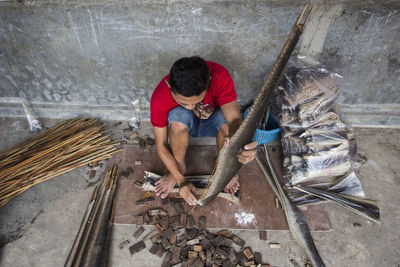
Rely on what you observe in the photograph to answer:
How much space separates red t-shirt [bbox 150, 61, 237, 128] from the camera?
2.07 metres

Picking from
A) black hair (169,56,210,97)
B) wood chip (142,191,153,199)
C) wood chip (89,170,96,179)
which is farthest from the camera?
wood chip (89,170,96,179)

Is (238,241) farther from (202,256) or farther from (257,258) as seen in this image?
(202,256)

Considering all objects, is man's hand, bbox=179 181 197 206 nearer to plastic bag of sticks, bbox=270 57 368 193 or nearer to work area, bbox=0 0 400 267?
work area, bbox=0 0 400 267

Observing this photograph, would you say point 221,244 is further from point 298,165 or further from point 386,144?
point 386,144

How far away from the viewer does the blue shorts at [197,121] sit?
2.20 meters

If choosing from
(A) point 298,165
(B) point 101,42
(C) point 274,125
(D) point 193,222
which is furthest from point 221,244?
(B) point 101,42

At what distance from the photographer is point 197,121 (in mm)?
2465

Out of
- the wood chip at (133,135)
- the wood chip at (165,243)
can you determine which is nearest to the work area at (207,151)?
the wood chip at (165,243)

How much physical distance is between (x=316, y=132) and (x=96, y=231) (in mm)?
2222

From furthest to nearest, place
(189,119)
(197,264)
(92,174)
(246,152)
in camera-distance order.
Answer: (92,174)
(189,119)
(197,264)
(246,152)

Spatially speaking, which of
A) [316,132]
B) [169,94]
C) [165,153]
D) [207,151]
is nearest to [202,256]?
[165,153]

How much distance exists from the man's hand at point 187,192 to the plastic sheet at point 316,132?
1.02 m

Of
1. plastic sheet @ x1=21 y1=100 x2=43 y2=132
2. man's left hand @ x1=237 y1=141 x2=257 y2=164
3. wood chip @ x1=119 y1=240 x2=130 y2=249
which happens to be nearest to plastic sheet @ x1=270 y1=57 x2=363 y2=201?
man's left hand @ x1=237 y1=141 x2=257 y2=164

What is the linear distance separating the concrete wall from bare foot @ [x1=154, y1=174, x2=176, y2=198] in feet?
3.64
